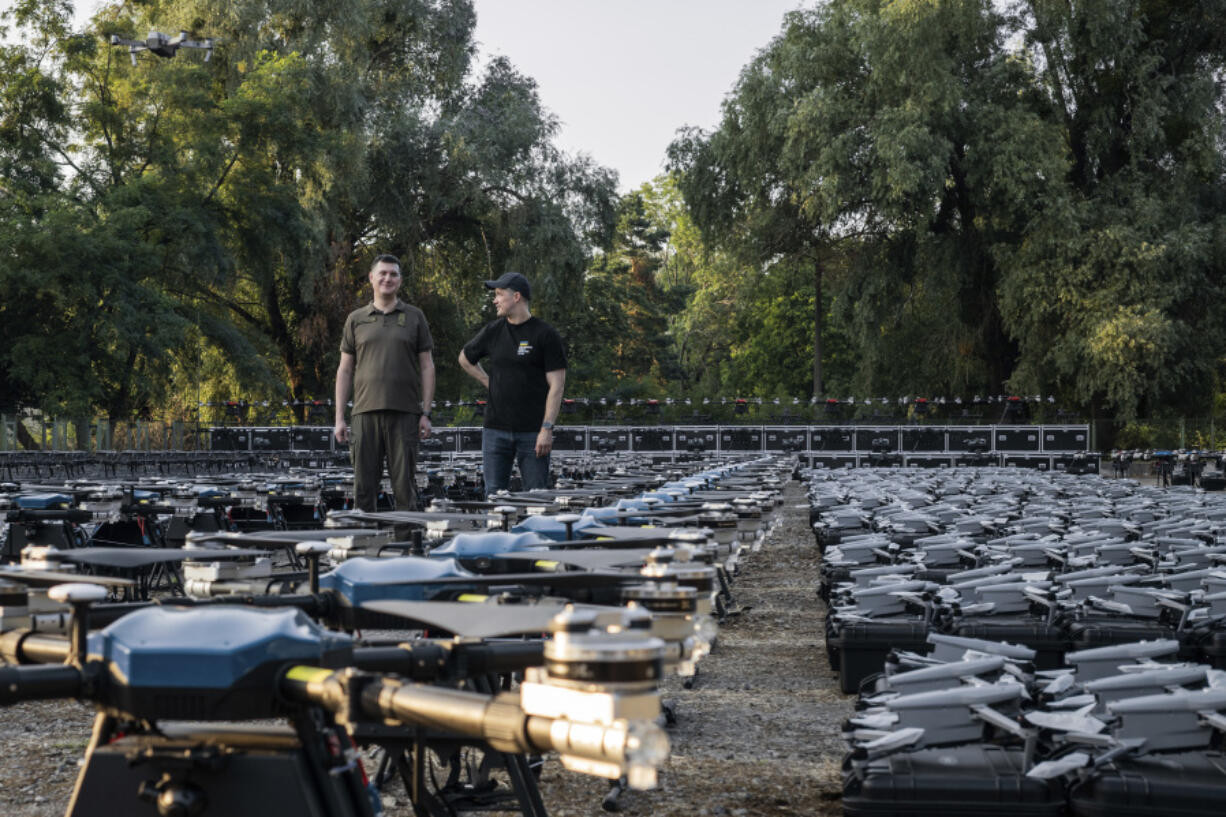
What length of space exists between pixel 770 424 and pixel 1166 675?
3477cm

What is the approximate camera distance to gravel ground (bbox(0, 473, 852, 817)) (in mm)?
4812

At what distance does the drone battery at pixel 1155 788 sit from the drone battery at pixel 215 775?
282 cm

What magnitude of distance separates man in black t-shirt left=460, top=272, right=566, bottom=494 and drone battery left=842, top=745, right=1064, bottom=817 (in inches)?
205

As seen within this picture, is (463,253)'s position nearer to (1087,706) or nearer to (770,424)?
Result: (770,424)

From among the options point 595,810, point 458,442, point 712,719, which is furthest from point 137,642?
point 458,442

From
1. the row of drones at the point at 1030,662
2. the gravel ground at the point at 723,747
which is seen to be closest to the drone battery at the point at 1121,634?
the row of drones at the point at 1030,662

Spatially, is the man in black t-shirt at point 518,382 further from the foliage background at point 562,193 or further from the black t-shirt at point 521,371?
the foliage background at point 562,193

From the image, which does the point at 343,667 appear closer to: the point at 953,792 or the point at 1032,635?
the point at 953,792

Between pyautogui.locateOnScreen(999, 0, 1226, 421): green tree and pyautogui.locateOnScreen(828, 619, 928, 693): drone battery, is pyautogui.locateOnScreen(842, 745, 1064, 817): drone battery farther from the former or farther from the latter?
pyautogui.locateOnScreen(999, 0, 1226, 421): green tree

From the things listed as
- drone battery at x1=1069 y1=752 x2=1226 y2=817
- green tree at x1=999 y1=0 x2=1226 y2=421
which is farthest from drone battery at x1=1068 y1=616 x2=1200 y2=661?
green tree at x1=999 y1=0 x2=1226 y2=421

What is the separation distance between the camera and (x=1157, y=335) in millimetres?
38094

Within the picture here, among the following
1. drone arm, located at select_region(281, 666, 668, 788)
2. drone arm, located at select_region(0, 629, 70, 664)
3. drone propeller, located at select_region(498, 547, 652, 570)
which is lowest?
drone arm, located at select_region(0, 629, 70, 664)

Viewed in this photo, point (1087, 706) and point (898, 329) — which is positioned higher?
point (898, 329)

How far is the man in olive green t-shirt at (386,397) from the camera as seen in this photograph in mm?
8203
